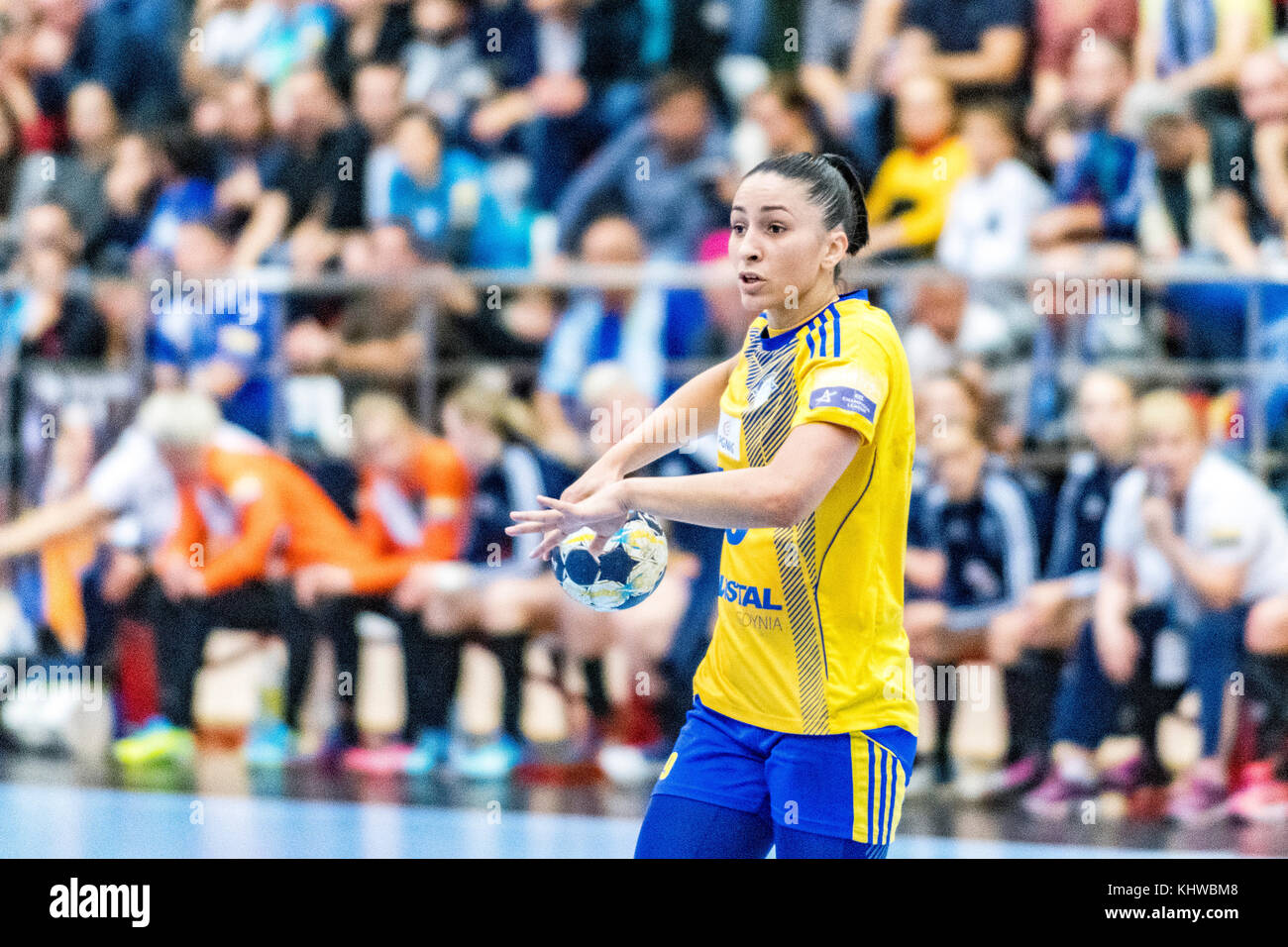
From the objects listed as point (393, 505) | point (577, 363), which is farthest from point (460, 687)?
point (577, 363)

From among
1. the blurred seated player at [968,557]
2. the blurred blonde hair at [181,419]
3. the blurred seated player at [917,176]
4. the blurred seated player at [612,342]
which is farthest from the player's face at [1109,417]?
the blurred blonde hair at [181,419]

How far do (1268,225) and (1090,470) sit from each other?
4.11 feet

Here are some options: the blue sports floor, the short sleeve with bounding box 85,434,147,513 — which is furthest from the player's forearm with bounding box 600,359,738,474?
the short sleeve with bounding box 85,434,147,513

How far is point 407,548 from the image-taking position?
6504 millimetres

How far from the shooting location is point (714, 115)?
24.0 feet

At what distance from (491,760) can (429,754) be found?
0.84 ft

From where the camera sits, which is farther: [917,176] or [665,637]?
[917,176]

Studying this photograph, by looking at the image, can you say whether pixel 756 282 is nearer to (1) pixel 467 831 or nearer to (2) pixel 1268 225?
(1) pixel 467 831

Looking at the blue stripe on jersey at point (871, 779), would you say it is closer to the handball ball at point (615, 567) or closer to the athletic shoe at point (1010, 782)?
the handball ball at point (615, 567)

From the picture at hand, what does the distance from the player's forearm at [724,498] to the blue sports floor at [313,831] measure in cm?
277

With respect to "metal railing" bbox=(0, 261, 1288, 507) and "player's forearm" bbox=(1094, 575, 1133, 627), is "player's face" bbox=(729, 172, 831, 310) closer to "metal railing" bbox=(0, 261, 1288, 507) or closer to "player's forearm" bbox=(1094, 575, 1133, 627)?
"player's forearm" bbox=(1094, 575, 1133, 627)

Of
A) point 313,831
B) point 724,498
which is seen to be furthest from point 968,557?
point 724,498

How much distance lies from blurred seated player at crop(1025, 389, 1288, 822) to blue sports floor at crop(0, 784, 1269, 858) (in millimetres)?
522

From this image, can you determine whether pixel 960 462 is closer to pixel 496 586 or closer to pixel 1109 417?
pixel 1109 417
